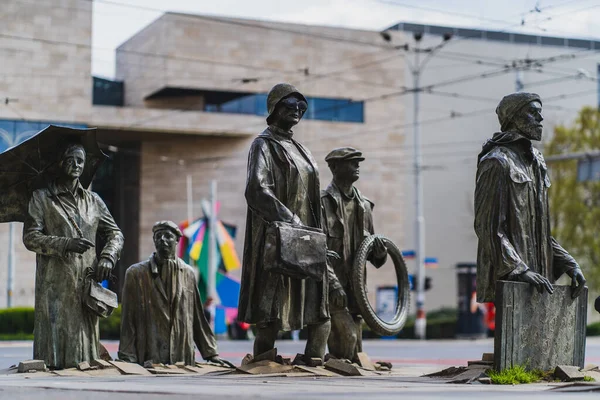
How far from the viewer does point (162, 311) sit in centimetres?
1469

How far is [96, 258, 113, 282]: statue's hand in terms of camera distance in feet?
43.7

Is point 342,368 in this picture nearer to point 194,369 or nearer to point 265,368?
point 265,368

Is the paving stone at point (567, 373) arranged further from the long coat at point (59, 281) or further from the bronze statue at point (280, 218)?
the long coat at point (59, 281)

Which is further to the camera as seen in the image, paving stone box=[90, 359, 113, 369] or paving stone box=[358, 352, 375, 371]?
paving stone box=[358, 352, 375, 371]

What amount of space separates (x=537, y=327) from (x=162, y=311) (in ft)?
15.5

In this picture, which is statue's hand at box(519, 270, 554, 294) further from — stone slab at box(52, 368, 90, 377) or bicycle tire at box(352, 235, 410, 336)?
stone slab at box(52, 368, 90, 377)

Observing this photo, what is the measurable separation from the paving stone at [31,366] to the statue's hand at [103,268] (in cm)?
101

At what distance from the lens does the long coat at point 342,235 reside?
15023mm

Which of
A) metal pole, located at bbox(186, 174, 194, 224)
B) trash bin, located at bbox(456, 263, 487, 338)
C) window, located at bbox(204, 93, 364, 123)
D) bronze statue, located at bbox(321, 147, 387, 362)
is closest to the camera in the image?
bronze statue, located at bbox(321, 147, 387, 362)

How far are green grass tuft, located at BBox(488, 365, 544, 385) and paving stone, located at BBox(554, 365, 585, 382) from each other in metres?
0.16

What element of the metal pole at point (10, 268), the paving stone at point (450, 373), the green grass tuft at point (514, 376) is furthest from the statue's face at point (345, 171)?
the metal pole at point (10, 268)

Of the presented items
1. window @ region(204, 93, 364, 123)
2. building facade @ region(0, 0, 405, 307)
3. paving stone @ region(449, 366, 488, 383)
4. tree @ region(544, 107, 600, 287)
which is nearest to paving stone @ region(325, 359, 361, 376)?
paving stone @ region(449, 366, 488, 383)

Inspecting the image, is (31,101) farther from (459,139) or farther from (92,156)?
(92,156)

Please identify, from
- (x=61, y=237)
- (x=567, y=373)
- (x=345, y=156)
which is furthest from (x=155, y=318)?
(x=567, y=373)
